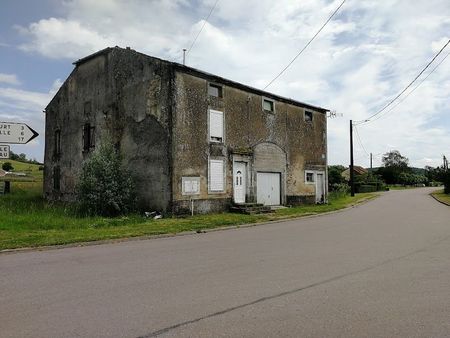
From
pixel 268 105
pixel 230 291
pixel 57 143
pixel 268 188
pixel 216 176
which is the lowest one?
pixel 230 291

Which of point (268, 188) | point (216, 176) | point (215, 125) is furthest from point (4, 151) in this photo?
point (268, 188)

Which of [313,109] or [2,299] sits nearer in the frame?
[2,299]

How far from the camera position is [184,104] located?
2038cm

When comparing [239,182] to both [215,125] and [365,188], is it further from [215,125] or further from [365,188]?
[365,188]

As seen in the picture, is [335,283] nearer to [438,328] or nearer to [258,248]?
[438,328]

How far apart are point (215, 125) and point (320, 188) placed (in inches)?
469

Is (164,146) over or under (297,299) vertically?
over

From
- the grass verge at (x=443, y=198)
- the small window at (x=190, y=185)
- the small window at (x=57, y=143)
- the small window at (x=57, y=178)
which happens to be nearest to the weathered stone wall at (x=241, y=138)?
the small window at (x=190, y=185)

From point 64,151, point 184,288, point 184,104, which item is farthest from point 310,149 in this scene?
point 184,288

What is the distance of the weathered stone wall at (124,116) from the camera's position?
20047mm

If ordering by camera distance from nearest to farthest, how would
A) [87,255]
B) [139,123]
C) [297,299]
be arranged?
[297,299]
[87,255]
[139,123]

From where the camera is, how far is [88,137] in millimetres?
25062

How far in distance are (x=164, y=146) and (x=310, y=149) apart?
42.6 ft

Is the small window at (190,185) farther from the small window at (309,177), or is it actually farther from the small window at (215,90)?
the small window at (309,177)
